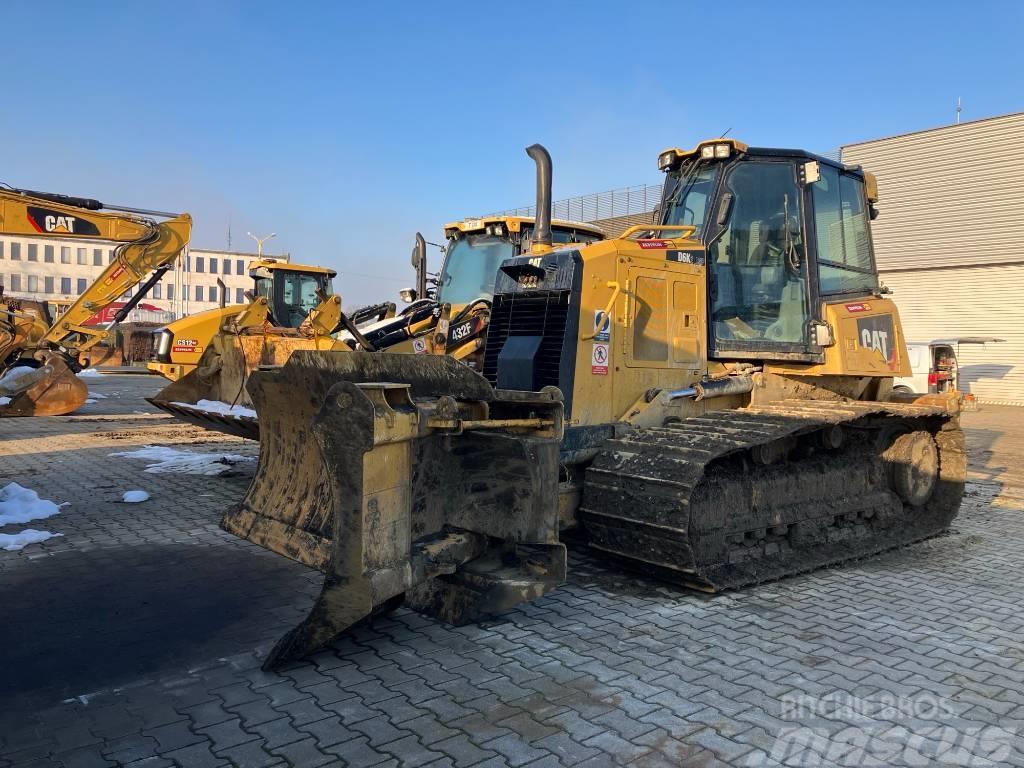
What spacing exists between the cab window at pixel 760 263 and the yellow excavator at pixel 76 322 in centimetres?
1188

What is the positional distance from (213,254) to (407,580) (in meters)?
82.4

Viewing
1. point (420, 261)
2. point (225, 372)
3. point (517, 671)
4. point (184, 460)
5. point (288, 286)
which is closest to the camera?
point (517, 671)

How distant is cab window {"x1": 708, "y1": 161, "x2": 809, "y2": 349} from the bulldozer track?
0.62m

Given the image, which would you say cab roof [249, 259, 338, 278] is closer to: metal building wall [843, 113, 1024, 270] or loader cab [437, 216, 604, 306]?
loader cab [437, 216, 604, 306]

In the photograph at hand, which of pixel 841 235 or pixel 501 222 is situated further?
pixel 501 222

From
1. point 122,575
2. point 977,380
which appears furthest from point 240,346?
point 977,380

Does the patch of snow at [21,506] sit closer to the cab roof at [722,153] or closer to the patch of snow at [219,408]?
the patch of snow at [219,408]

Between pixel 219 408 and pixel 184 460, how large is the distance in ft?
5.42

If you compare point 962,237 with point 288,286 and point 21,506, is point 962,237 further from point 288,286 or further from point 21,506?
point 21,506

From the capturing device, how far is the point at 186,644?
4.02 meters

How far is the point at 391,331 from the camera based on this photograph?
9516 millimetres

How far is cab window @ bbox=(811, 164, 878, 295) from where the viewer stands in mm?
6363
